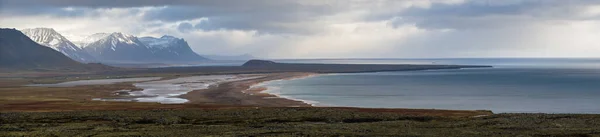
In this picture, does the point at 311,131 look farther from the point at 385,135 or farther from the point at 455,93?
the point at 455,93

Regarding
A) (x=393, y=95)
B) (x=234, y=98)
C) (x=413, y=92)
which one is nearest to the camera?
(x=234, y=98)

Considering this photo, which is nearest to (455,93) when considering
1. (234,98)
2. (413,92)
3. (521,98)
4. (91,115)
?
(413,92)

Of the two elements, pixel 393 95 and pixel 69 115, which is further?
pixel 393 95

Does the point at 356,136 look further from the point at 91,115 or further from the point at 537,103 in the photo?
the point at 537,103

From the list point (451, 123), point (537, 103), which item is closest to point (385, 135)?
point (451, 123)

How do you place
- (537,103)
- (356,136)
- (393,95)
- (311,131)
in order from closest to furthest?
(356,136) < (311,131) < (537,103) < (393,95)

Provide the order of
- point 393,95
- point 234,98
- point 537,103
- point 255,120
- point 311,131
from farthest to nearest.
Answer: point 393,95, point 234,98, point 537,103, point 255,120, point 311,131
